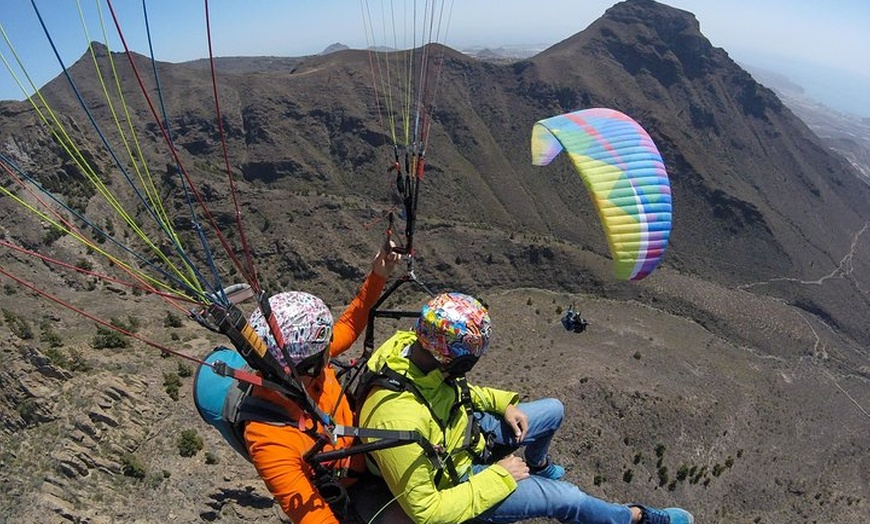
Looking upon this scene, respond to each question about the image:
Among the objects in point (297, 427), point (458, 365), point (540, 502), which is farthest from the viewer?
point (540, 502)

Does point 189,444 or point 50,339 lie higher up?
point 50,339

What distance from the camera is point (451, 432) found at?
4.77 metres

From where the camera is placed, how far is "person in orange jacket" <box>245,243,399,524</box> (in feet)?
12.7

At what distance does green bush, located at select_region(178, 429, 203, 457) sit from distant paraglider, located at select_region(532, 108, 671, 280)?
12.8 meters

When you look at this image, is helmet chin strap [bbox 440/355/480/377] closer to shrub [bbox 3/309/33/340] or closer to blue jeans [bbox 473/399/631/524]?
blue jeans [bbox 473/399/631/524]

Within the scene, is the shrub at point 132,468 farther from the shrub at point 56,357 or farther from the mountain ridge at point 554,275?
the shrub at point 56,357

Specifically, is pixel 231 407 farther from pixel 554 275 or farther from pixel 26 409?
pixel 554 275

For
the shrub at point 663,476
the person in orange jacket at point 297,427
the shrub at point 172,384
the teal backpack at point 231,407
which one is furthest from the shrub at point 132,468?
the shrub at point 663,476

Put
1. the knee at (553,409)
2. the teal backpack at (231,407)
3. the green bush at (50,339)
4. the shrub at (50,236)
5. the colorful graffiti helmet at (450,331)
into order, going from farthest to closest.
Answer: the shrub at (50,236), the green bush at (50,339), the knee at (553,409), the colorful graffiti helmet at (450,331), the teal backpack at (231,407)

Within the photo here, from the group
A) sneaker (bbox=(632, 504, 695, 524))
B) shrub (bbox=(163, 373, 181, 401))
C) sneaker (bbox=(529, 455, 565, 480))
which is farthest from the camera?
shrub (bbox=(163, 373, 181, 401))

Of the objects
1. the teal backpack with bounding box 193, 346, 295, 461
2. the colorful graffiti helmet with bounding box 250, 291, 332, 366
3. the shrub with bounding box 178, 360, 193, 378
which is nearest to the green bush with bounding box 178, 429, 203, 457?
the shrub with bounding box 178, 360, 193, 378

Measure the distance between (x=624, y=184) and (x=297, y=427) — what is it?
675cm

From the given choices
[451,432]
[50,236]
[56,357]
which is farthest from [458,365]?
[50,236]

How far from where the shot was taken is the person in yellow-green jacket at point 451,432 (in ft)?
13.9
